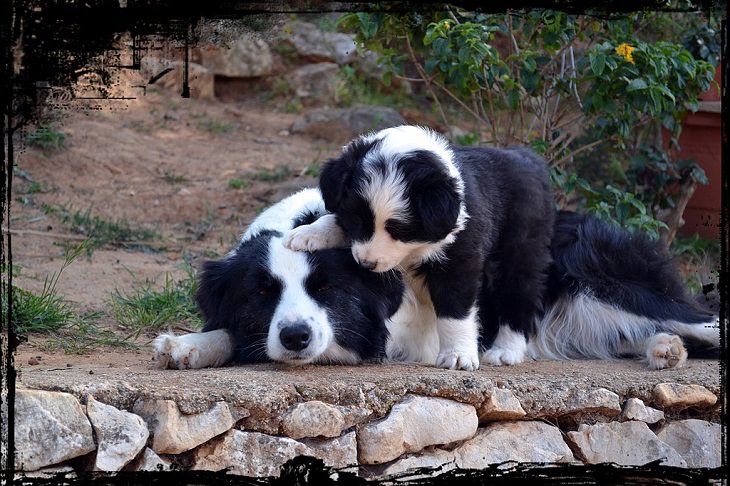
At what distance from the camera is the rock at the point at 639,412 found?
3992mm

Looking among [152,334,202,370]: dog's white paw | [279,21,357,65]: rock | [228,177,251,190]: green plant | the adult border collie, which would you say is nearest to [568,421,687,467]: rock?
the adult border collie

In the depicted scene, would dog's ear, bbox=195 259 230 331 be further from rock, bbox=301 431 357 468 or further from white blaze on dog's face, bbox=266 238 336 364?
rock, bbox=301 431 357 468

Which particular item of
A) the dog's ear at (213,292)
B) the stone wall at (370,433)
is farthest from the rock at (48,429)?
the dog's ear at (213,292)

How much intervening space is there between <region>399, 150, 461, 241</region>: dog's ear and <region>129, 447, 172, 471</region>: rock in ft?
4.41

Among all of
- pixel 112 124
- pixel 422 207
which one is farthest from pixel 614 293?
pixel 112 124

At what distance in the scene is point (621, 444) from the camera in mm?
3994

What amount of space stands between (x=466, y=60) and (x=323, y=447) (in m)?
2.73

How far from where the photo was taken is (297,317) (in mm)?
3674

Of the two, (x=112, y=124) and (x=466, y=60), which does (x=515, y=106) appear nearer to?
(x=466, y=60)

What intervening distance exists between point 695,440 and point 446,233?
4.82ft

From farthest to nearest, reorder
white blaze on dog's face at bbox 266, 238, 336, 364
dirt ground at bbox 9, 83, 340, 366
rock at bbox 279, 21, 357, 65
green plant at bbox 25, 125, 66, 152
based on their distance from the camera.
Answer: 1. rock at bbox 279, 21, 357, 65
2. green plant at bbox 25, 125, 66, 152
3. dirt ground at bbox 9, 83, 340, 366
4. white blaze on dog's face at bbox 266, 238, 336, 364

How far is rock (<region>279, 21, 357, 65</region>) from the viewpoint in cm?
1195

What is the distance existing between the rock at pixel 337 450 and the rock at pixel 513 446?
0.45 m

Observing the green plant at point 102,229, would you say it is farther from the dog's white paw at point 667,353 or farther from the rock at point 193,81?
the dog's white paw at point 667,353
